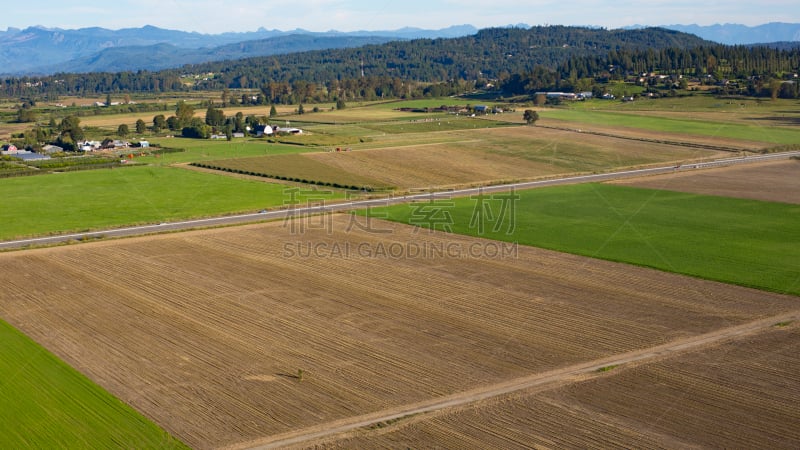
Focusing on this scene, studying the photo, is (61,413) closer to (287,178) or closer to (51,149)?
(287,178)

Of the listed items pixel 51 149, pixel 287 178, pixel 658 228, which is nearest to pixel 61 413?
pixel 658 228

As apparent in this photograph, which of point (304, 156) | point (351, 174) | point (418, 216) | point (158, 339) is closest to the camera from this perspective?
point (158, 339)

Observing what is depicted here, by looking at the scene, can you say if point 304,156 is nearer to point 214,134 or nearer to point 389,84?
point 214,134

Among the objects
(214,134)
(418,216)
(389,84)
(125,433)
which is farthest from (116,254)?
(389,84)

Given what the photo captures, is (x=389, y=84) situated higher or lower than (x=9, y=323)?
higher

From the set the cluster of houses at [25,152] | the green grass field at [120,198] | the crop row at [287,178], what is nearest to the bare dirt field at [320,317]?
the green grass field at [120,198]

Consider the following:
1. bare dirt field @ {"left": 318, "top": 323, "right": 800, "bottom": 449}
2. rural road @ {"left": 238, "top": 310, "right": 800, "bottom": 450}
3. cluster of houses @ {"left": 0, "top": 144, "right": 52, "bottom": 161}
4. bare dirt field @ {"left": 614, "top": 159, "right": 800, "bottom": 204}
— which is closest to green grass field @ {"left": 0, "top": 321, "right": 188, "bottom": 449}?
rural road @ {"left": 238, "top": 310, "right": 800, "bottom": 450}

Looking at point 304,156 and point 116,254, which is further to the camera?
point 304,156
